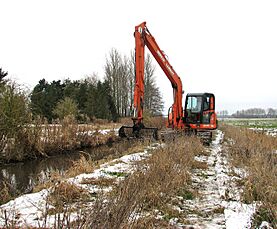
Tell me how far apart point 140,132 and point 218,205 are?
9.91 metres

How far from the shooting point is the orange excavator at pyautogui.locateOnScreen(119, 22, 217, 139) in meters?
14.7

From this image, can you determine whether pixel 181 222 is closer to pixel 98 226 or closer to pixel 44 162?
pixel 98 226

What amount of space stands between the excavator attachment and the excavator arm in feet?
1.17

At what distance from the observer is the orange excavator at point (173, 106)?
14680mm

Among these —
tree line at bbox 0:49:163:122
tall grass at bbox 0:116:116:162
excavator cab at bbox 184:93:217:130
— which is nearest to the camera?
tall grass at bbox 0:116:116:162

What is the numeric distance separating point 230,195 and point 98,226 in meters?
3.80

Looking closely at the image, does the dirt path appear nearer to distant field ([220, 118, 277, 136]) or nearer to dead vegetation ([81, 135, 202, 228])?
dead vegetation ([81, 135, 202, 228])

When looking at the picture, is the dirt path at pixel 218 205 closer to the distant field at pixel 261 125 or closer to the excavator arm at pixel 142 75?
the excavator arm at pixel 142 75

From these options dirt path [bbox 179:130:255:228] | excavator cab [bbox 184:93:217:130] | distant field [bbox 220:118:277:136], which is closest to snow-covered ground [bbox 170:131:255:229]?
dirt path [bbox 179:130:255:228]

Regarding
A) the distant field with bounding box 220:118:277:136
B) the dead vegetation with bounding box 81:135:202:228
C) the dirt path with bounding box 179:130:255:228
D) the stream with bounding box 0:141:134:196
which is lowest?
the stream with bounding box 0:141:134:196

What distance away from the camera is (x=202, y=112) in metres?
15.5

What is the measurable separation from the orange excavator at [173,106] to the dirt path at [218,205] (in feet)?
24.7

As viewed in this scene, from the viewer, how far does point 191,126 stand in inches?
627

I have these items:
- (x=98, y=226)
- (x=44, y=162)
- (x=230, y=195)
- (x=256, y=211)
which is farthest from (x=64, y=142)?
→ (x=98, y=226)
